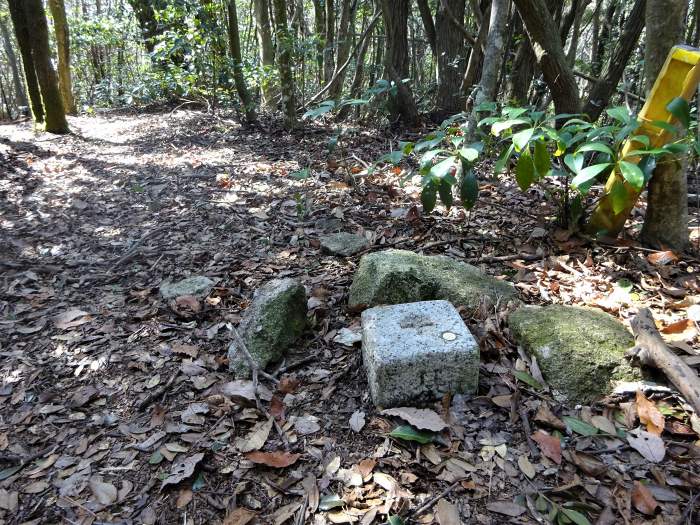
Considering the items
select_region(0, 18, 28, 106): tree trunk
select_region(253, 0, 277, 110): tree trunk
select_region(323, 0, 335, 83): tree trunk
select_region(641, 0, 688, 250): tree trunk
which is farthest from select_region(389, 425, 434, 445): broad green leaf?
select_region(0, 18, 28, 106): tree trunk

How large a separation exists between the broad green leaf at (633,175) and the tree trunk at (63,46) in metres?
11.9

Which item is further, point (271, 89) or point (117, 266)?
point (271, 89)

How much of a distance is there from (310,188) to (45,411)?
3.15 m

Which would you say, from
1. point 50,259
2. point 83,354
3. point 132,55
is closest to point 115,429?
point 83,354

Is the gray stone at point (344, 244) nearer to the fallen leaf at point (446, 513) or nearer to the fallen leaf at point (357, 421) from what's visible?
the fallen leaf at point (357, 421)

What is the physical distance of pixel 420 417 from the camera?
201cm

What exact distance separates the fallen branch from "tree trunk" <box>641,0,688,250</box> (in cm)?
103

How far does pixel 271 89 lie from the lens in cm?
906

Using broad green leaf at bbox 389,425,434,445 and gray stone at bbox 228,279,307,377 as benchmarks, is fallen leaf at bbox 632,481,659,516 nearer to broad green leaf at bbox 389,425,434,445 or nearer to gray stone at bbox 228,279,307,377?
broad green leaf at bbox 389,425,434,445

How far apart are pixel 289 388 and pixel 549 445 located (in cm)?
118

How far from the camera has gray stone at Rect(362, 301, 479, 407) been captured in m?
2.02

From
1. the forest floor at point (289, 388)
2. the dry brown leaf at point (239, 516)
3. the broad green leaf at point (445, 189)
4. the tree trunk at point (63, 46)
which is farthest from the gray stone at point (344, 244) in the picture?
the tree trunk at point (63, 46)

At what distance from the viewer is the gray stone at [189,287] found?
124 inches

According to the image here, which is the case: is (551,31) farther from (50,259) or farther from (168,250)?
(50,259)
